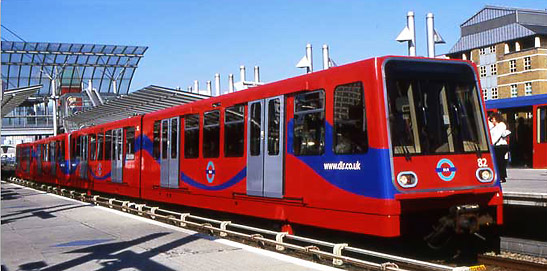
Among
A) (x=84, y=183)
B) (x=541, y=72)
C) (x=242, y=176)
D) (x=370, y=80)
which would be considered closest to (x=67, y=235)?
(x=242, y=176)

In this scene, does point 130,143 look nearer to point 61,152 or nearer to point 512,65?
point 61,152

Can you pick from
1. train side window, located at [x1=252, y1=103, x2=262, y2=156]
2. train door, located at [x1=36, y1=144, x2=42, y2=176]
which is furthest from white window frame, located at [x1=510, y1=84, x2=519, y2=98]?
train side window, located at [x1=252, y1=103, x2=262, y2=156]

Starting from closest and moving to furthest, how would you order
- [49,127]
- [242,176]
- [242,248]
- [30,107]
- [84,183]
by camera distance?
[242,248]
[242,176]
[84,183]
[49,127]
[30,107]

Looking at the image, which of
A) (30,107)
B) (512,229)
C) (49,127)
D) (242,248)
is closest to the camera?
(242,248)

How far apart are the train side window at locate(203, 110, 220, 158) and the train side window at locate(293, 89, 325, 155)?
3138mm

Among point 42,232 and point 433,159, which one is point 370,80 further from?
point 42,232

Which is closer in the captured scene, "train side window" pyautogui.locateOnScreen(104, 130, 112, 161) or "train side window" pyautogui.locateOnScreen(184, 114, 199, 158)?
A: "train side window" pyautogui.locateOnScreen(184, 114, 199, 158)

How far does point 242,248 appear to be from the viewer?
9.78 meters

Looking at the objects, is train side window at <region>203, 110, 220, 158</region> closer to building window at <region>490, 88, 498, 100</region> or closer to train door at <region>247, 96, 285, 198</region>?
train door at <region>247, 96, 285, 198</region>

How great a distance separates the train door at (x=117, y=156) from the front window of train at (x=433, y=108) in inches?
525

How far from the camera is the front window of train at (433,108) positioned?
8.71 metres

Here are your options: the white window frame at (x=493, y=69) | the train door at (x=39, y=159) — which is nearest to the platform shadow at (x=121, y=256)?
the train door at (x=39, y=159)

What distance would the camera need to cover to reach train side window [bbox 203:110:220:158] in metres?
13.1

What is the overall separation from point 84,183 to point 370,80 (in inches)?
748
